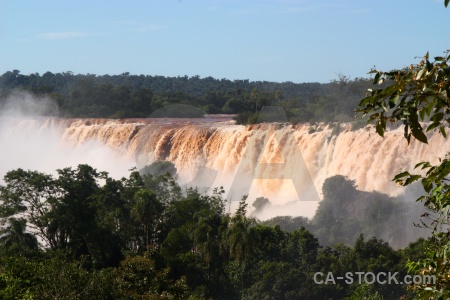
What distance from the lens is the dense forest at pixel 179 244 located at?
1939 centimetres

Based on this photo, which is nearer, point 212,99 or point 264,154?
point 264,154

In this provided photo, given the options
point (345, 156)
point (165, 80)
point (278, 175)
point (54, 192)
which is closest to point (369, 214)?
point (345, 156)

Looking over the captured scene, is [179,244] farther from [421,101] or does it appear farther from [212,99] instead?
[212,99]

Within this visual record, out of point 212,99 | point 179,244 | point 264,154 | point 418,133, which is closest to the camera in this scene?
point 418,133

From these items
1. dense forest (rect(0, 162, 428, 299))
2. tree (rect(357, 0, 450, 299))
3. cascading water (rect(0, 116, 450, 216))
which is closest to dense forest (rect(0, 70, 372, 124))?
cascading water (rect(0, 116, 450, 216))

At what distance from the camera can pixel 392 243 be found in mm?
25031

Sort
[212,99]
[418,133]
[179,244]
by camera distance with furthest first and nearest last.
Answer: [212,99] < [179,244] < [418,133]

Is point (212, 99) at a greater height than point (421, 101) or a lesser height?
greater

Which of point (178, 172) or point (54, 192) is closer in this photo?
point (54, 192)

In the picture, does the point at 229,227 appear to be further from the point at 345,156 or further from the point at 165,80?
the point at 165,80

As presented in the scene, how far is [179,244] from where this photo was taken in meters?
22.5

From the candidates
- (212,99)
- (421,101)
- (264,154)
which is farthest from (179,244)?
(212,99)

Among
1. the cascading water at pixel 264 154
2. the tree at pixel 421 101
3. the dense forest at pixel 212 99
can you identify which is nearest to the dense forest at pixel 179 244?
the cascading water at pixel 264 154

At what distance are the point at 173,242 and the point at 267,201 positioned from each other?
6.45 meters
